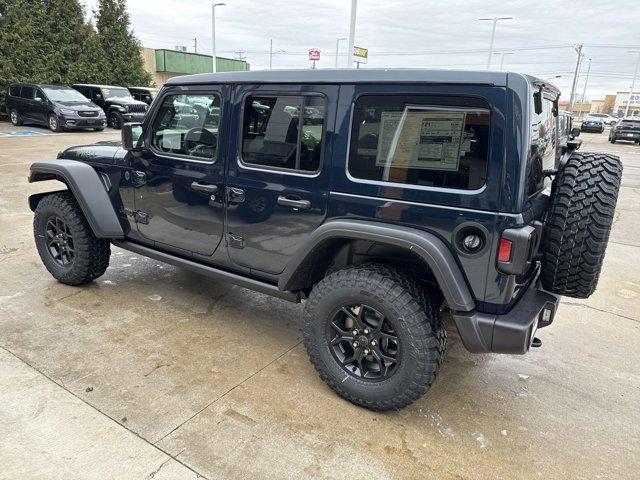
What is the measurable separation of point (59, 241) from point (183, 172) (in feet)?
5.14

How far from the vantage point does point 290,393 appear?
2.72 meters

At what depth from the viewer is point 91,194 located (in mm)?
3623

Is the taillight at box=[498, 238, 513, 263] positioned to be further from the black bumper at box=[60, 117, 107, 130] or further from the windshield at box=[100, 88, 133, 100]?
the windshield at box=[100, 88, 133, 100]

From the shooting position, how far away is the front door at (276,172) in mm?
2584

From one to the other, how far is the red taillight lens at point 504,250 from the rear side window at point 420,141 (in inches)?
11.0

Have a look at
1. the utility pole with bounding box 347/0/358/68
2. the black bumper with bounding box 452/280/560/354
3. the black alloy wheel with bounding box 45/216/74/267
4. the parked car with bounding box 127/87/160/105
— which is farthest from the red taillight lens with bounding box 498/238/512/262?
the parked car with bounding box 127/87/160/105

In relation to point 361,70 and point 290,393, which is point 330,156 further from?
point 290,393

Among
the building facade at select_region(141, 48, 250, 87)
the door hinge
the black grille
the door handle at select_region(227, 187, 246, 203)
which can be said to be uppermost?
the building facade at select_region(141, 48, 250, 87)

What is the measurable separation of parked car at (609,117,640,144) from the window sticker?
77.5ft

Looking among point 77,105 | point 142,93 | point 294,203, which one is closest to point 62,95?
point 77,105

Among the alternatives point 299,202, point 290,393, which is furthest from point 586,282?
point 290,393

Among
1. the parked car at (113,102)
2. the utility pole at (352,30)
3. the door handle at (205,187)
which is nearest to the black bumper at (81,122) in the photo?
the parked car at (113,102)

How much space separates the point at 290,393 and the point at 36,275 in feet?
9.34

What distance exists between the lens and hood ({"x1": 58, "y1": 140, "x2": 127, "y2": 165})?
11.9 feet
